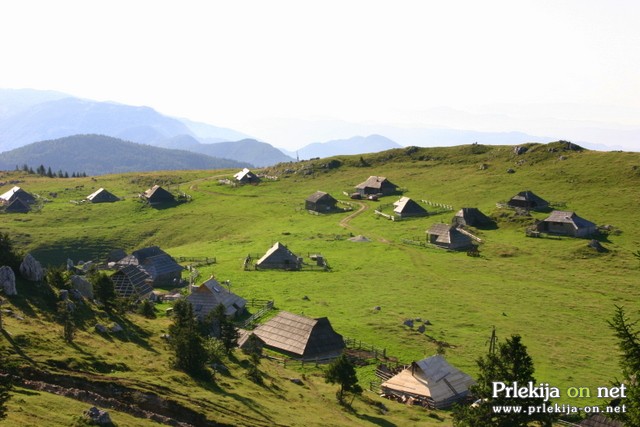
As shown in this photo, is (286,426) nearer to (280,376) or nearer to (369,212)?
(280,376)

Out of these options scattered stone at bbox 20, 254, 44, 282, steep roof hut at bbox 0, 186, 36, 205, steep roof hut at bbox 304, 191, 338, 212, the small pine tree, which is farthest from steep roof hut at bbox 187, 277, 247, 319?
steep roof hut at bbox 0, 186, 36, 205

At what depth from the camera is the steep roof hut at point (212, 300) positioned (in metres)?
58.9

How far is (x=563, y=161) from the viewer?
139000 millimetres

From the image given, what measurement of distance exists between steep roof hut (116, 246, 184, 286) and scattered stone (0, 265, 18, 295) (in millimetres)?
34217

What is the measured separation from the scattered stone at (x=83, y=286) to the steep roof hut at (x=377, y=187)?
313 feet

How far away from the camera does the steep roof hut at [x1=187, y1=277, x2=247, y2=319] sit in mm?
58875

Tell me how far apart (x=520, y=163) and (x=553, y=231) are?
51.6 metres

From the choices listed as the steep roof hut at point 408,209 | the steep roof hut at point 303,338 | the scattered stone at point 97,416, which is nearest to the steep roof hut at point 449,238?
the steep roof hut at point 408,209

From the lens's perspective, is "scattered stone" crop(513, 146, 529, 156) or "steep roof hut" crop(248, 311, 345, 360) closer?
"steep roof hut" crop(248, 311, 345, 360)

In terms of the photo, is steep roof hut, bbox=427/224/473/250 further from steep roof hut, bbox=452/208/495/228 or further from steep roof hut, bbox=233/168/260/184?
steep roof hut, bbox=233/168/260/184

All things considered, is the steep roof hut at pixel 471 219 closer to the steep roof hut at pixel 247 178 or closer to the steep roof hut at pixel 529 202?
the steep roof hut at pixel 529 202

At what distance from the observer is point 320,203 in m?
125

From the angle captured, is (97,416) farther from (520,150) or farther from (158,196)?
(520,150)

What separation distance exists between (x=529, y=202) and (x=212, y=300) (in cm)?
7347
